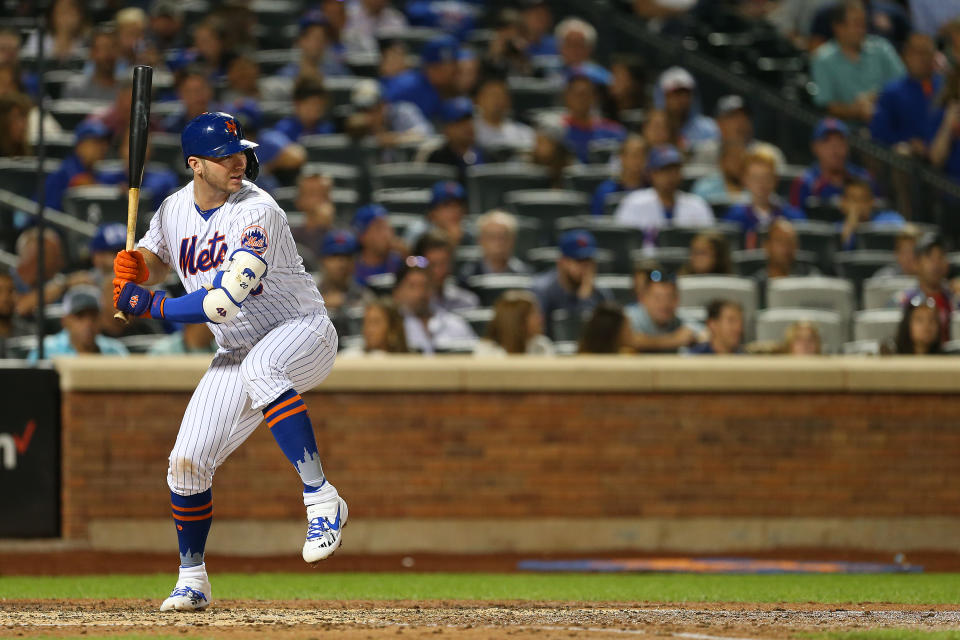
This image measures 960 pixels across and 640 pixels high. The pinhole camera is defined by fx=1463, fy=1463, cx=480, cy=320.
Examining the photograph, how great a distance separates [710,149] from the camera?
12695 mm

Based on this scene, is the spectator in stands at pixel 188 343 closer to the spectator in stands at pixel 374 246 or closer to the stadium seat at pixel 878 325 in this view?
the spectator in stands at pixel 374 246

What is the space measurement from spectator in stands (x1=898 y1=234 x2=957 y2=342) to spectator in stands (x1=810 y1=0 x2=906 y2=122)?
3.76 metres

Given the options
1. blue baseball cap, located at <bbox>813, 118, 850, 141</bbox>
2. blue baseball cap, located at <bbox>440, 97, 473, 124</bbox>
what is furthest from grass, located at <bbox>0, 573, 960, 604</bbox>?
blue baseball cap, located at <bbox>813, 118, 850, 141</bbox>

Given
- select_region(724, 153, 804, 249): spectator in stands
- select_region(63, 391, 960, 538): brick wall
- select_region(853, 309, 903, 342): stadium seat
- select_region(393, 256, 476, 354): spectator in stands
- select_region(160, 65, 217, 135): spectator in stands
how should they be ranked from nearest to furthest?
select_region(63, 391, 960, 538): brick wall → select_region(393, 256, 476, 354): spectator in stands → select_region(853, 309, 903, 342): stadium seat → select_region(724, 153, 804, 249): spectator in stands → select_region(160, 65, 217, 135): spectator in stands

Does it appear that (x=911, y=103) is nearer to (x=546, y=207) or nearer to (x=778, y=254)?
(x=778, y=254)

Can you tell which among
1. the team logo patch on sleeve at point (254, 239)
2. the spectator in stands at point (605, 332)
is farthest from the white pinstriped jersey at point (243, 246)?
the spectator in stands at point (605, 332)

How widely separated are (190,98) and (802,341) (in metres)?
5.11

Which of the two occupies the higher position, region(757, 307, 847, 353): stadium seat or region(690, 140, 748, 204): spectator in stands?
region(690, 140, 748, 204): spectator in stands

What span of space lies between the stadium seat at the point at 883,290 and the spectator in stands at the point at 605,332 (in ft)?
7.43

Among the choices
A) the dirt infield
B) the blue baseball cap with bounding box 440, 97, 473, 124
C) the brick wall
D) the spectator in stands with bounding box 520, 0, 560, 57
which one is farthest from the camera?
the spectator in stands with bounding box 520, 0, 560, 57

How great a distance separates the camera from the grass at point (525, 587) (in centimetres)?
696

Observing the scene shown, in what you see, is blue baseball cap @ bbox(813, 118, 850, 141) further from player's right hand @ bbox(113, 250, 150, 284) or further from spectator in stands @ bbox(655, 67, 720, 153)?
player's right hand @ bbox(113, 250, 150, 284)

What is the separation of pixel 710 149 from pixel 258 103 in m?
3.89

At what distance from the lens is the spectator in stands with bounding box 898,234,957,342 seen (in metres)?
10.2
